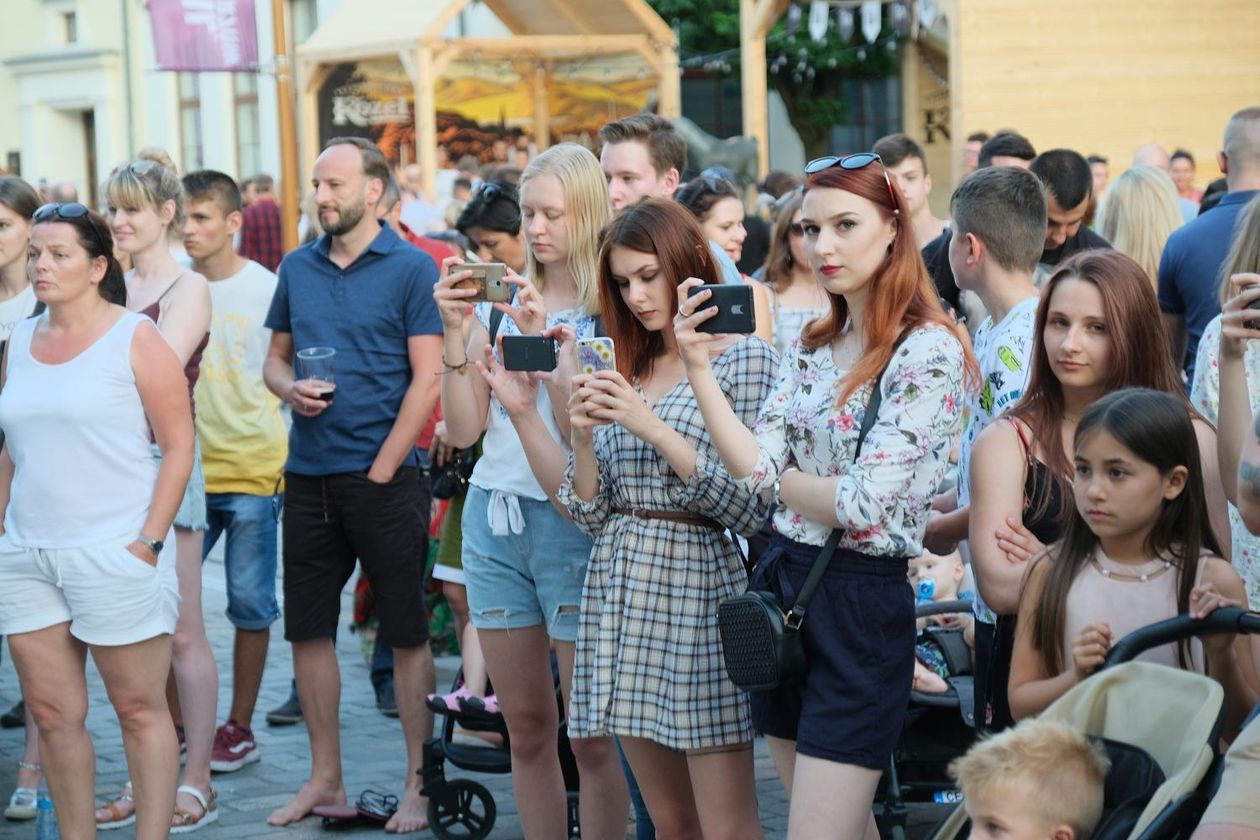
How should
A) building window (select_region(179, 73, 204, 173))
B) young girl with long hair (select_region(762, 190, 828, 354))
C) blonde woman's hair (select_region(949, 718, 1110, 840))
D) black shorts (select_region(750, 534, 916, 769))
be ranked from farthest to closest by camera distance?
building window (select_region(179, 73, 204, 173)) < young girl with long hair (select_region(762, 190, 828, 354)) < black shorts (select_region(750, 534, 916, 769)) < blonde woman's hair (select_region(949, 718, 1110, 840))

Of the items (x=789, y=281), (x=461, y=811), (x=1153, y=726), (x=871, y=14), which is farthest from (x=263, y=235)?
(x=1153, y=726)

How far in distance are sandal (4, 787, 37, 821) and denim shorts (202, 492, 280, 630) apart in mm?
1014

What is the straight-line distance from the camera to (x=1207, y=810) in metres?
3.18

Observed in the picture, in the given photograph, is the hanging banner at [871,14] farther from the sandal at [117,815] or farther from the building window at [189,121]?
the building window at [189,121]

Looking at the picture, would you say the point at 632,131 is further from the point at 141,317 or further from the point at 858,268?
the point at 858,268

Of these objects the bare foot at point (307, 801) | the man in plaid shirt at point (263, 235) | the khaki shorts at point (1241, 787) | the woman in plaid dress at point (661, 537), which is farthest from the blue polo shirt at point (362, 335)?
the man in plaid shirt at point (263, 235)

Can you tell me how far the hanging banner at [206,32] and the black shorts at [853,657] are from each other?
39.8 ft

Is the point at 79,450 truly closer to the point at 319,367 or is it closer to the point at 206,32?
the point at 319,367

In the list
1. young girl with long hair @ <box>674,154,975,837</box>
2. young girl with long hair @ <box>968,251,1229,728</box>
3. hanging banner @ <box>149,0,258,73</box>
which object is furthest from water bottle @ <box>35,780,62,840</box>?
hanging banner @ <box>149,0,258,73</box>

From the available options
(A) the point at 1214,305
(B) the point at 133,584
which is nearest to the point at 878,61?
(A) the point at 1214,305

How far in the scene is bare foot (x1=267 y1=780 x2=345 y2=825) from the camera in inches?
241

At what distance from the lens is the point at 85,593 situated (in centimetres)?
517

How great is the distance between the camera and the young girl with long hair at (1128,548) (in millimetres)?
3750

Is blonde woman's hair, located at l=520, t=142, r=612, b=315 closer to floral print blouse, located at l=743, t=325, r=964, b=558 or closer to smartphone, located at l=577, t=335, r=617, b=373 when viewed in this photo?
smartphone, located at l=577, t=335, r=617, b=373
